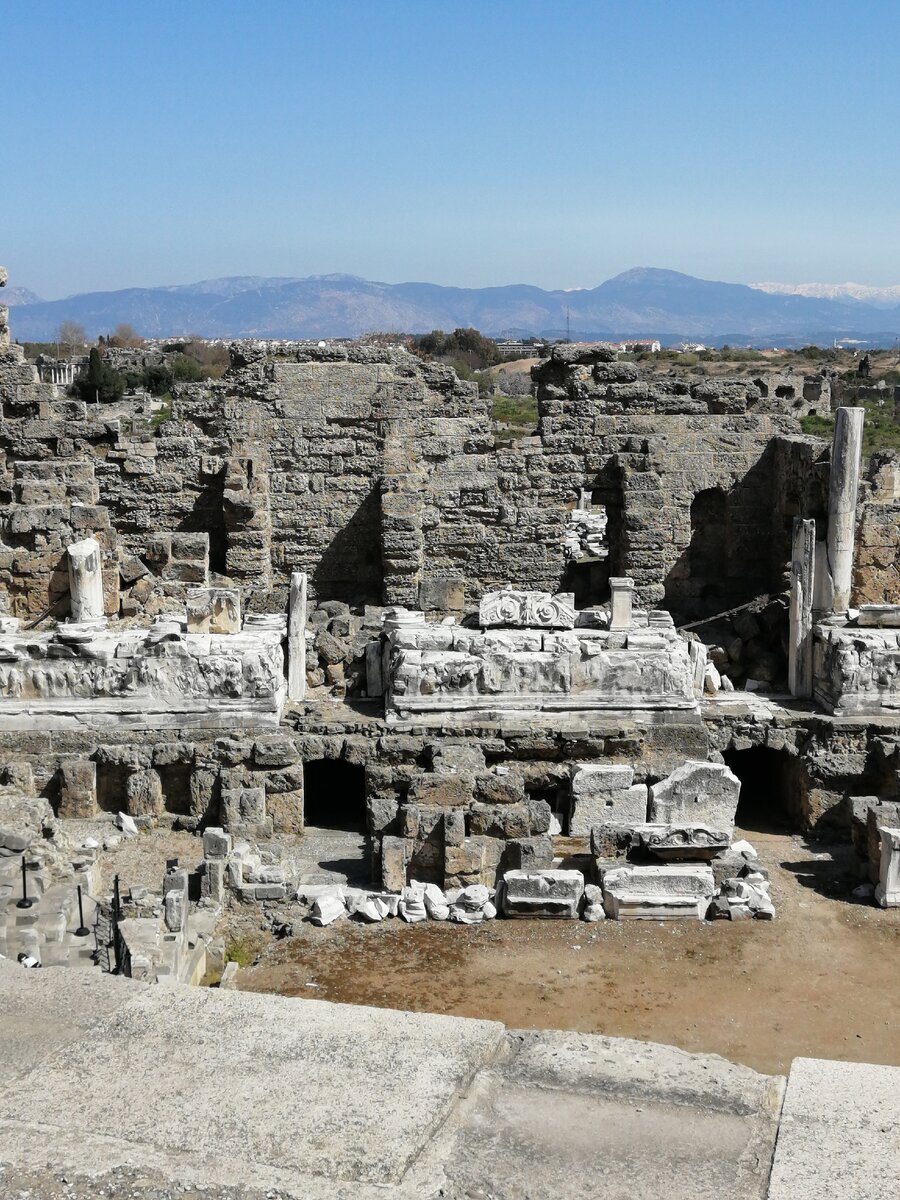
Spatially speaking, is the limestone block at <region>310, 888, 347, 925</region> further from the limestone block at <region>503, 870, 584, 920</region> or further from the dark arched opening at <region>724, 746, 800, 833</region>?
the dark arched opening at <region>724, 746, 800, 833</region>

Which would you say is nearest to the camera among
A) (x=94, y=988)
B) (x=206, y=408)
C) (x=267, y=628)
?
(x=94, y=988)

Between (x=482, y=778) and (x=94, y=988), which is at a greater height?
(x=94, y=988)

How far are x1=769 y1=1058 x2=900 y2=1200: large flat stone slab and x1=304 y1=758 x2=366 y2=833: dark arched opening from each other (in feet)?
30.1

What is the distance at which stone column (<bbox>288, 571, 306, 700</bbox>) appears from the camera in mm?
12547

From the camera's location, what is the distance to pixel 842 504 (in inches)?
540

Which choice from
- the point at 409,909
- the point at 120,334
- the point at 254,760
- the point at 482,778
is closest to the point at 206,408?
the point at 254,760

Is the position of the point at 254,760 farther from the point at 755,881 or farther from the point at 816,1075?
the point at 816,1075

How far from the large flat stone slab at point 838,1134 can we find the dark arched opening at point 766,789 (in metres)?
9.33

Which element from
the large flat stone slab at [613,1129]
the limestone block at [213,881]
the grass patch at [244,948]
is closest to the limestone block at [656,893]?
the grass patch at [244,948]

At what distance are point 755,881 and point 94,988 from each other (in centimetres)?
797

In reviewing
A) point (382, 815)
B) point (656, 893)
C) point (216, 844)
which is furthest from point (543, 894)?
point (216, 844)

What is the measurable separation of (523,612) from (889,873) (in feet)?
13.2

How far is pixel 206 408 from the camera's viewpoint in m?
16.8

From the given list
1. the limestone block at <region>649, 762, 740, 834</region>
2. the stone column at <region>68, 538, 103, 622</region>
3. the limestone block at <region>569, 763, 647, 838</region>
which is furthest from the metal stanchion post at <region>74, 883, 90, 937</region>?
the limestone block at <region>649, 762, 740, 834</region>
